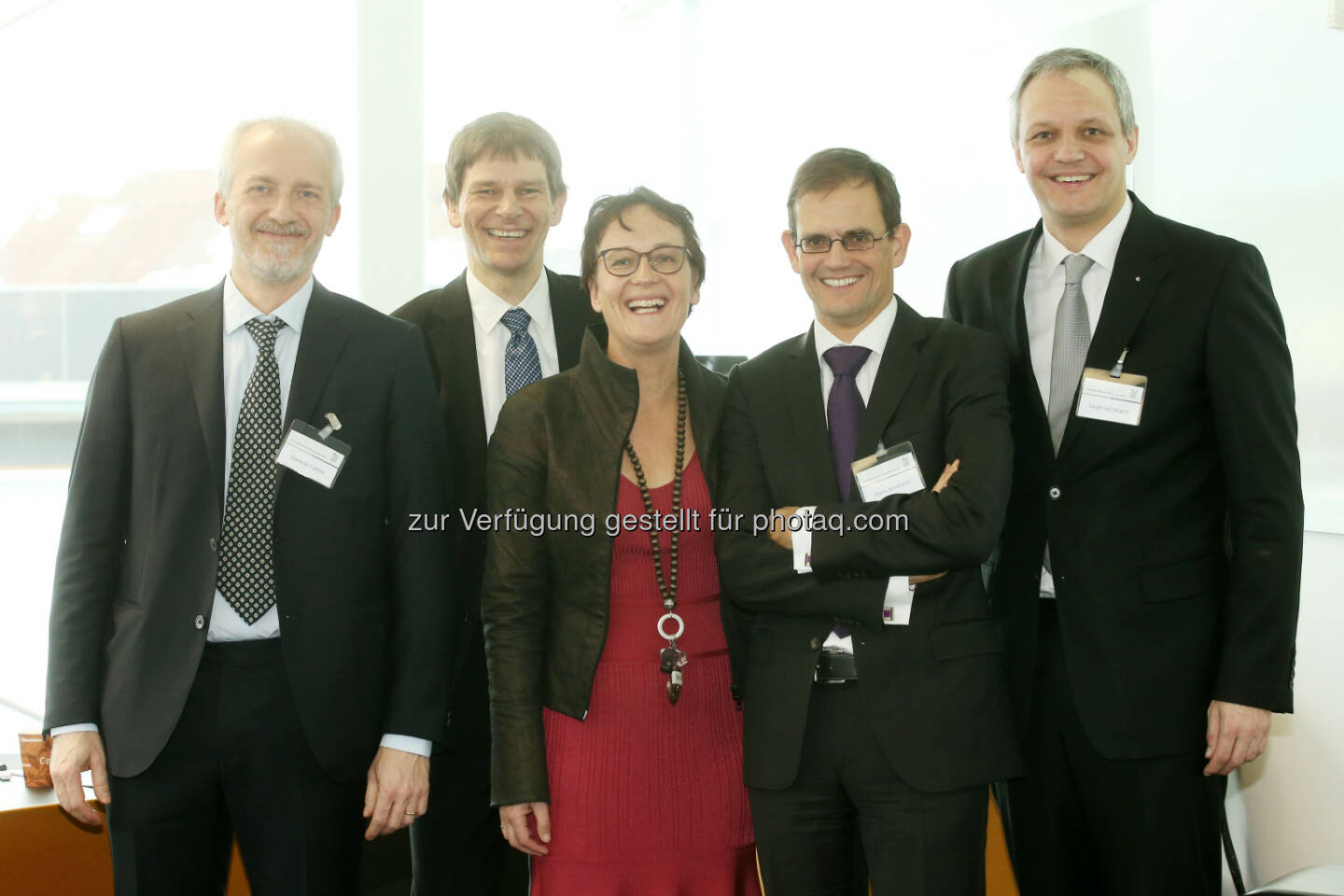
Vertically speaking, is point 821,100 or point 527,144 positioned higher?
point 821,100

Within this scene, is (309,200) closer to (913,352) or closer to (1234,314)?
(913,352)

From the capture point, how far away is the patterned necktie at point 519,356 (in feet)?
8.66

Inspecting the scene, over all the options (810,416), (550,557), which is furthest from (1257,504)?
(550,557)

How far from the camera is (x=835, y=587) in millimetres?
1948

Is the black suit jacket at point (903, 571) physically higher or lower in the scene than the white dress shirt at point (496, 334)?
lower

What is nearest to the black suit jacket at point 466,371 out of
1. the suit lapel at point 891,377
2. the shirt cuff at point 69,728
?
the shirt cuff at point 69,728

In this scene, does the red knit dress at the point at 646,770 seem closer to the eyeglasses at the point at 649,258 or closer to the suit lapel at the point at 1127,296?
the eyeglasses at the point at 649,258

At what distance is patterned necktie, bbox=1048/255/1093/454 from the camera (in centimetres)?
217

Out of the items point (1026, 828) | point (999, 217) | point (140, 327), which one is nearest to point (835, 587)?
point (1026, 828)

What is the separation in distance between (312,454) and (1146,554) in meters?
1.64

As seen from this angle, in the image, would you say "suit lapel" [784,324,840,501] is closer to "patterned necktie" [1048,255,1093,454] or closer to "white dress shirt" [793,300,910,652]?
"white dress shirt" [793,300,910,652]

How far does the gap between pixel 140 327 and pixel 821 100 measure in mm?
4321

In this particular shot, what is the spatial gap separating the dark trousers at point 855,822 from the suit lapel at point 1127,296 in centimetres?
71

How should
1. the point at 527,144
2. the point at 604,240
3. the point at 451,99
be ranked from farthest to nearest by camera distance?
the point at 451,99, the point at 527,144, the point at 604,240
